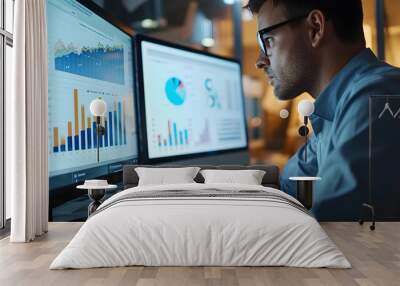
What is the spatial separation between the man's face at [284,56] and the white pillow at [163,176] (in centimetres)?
156

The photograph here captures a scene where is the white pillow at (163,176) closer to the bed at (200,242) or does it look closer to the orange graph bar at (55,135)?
the orange graph bar at (55,135)

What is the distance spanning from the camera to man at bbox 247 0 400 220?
625 cm

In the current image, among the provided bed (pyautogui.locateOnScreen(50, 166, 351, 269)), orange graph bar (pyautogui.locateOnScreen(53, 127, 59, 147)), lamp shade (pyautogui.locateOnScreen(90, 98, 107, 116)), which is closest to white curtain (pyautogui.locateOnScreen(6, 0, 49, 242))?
orange graph bar (pyautogui.locateOnScreen(53, 127, 59, 147))

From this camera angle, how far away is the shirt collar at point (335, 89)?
20.8ft

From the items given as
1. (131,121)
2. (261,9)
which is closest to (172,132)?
(131,121)

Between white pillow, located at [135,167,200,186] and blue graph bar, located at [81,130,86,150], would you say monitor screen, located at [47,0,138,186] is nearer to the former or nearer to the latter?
blue graph bar, located at [81,130,86,150]

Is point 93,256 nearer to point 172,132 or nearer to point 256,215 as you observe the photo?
point 256,215

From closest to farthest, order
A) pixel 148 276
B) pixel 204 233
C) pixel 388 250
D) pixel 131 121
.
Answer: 1. pixel 148 276
2. pixel 204 233
3. pixel 388 250
4. pixel 131 121

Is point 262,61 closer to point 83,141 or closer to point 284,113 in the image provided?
point 284,113

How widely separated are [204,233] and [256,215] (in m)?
0.40

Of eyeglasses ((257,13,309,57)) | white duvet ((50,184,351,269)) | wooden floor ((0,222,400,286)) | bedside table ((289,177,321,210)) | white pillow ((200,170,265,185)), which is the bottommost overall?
wooden floor ((0,222,400,286))

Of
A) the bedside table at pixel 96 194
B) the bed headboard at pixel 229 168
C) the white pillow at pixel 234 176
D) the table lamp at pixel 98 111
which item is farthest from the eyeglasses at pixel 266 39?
the bedside table at pixel 96 194

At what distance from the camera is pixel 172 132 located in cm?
631

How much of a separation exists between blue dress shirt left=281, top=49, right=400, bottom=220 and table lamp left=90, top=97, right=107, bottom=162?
94.0 inches
